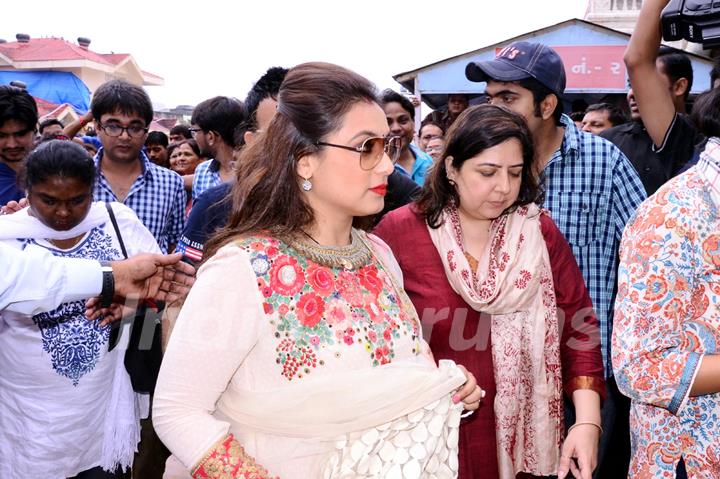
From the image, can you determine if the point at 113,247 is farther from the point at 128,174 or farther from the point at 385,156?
the point at 385,156

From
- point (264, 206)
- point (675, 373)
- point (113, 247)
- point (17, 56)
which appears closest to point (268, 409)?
point (264, 206)

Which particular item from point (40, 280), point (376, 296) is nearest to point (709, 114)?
point (376, 296)

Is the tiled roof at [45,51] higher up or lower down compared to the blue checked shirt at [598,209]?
higher up

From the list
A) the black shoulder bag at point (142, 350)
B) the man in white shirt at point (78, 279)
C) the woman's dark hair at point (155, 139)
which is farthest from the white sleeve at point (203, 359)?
the woman's dark hair at point (155, 139)

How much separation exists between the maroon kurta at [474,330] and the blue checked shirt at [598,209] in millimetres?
620

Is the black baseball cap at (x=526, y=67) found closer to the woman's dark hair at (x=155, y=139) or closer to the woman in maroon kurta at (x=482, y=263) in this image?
the woman in maroon kurta at (x=482, y=263)

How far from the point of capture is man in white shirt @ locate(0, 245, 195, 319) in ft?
6.66

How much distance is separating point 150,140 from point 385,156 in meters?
6.54

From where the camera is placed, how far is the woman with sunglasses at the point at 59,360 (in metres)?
2.66

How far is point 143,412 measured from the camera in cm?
310

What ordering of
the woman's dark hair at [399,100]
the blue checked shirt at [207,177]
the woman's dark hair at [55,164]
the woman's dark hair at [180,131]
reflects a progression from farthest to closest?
the woman's dark hair at [180,131] → the woman's dark hair at [399,100] → the blue checked shirt at [207,177] → the woman's dark hair at [55,164]

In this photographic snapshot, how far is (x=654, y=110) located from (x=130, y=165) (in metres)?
2.91

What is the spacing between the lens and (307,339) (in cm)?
157

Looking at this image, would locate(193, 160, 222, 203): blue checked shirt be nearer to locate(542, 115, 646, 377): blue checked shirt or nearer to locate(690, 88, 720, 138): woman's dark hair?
locate(542, 115, 646, 377): blue checked shirt
